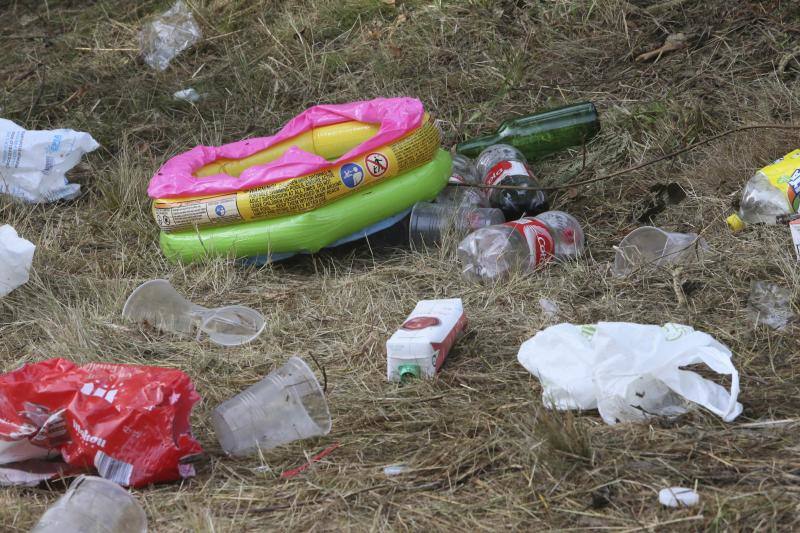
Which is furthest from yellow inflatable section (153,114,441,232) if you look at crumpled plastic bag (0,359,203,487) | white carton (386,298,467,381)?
crumpled plastic bag (0,359,203,487)

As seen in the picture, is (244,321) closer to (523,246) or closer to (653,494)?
(523,246)

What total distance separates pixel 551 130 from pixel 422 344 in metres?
1.95

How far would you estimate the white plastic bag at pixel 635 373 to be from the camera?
2.06 m

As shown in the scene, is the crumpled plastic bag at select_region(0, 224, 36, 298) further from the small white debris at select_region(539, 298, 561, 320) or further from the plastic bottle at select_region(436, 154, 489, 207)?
the small white debris at select_region(539, 298, 561, 320)

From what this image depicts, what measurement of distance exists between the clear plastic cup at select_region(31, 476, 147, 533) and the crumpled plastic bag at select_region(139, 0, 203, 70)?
3479 millimetres

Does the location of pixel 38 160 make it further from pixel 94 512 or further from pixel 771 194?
pixel 771 194

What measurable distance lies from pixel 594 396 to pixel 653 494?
1.16ft

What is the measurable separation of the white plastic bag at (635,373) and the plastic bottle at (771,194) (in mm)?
1006

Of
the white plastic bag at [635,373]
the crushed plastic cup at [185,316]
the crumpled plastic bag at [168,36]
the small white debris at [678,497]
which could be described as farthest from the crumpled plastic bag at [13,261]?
the small white debris at [678,497]

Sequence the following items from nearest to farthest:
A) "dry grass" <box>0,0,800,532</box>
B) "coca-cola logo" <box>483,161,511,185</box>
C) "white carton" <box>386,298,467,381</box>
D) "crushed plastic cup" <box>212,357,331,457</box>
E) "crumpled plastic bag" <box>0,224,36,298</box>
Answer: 1. "dry grass" <box>0,0,800,532</box>
2. "crushed plastic cup" <box>212,357,331,457</box>
3. "white carton" <box>386,298,467,381</box>
4. "crumpled plastic bag" <box>0,224,36,298</box>
5. "coca-cola logo" <box>483,161,511,185</box>

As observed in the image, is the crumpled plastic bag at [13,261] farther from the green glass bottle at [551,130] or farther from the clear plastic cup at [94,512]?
the green glass bottle at [551,130]

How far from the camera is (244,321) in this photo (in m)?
2.93

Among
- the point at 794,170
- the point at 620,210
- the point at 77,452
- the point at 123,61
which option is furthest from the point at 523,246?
the point at 123,61

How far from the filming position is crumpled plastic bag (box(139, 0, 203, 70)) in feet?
16.4
